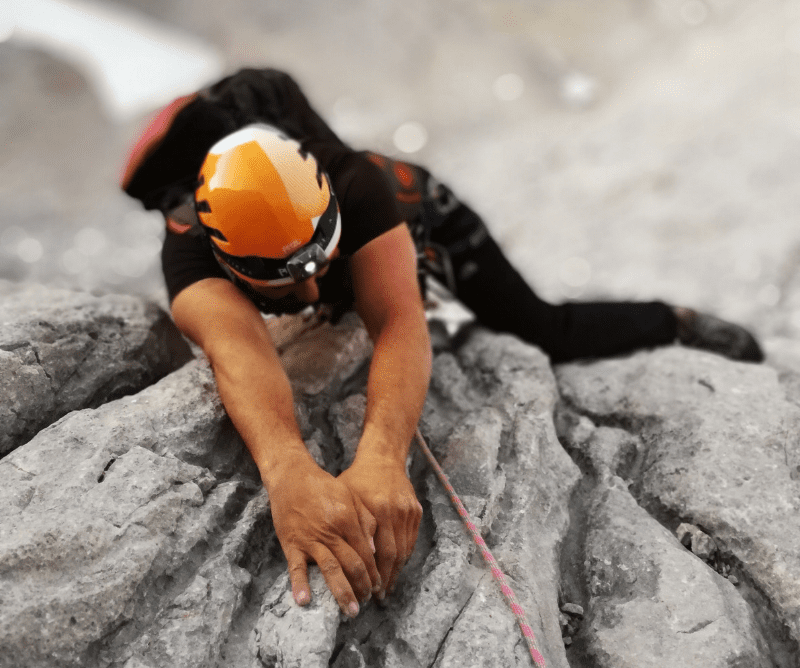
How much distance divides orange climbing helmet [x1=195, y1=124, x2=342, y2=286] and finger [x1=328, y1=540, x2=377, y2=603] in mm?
844

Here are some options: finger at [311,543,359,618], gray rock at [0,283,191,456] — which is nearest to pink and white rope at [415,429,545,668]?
finger at [311,543,359,618]

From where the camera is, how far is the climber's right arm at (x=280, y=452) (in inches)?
61.3

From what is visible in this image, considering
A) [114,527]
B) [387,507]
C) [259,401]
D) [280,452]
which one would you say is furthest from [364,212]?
[114,527]

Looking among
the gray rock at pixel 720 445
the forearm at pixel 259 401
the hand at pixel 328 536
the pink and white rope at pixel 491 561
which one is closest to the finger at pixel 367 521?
the hand at pixel 328 536

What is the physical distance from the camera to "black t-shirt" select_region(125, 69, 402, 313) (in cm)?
208

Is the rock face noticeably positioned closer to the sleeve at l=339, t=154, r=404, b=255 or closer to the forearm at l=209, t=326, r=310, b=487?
the forearm at l=209, t=326, r=310, b=487

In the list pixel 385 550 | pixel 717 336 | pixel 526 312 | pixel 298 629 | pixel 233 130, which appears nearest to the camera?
pixel 298 629

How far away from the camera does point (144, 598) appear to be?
1.55 metres

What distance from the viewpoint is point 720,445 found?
2.13 meters

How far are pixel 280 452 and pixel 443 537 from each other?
579 mm

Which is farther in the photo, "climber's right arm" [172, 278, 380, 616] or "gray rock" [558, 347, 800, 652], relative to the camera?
"gray rock" [558, 347, 800, 652]

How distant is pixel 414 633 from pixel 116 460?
1.02 metres

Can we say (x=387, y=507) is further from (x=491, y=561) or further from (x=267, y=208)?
(x=267, y=208)

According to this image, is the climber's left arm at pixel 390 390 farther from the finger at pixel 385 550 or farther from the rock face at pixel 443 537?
the rock face at pixel 443 537
